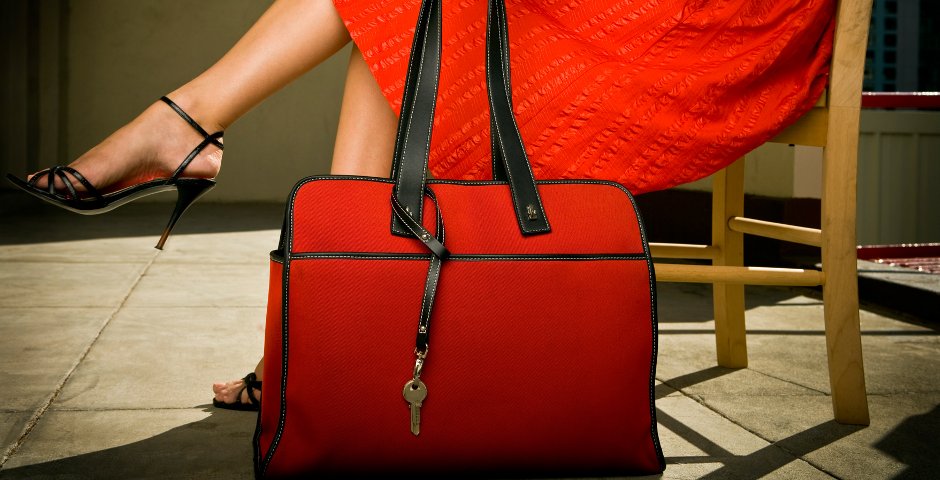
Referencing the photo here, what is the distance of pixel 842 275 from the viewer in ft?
4.37

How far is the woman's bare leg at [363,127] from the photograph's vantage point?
49.4 inches

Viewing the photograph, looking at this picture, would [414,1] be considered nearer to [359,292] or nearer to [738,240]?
[359,292]

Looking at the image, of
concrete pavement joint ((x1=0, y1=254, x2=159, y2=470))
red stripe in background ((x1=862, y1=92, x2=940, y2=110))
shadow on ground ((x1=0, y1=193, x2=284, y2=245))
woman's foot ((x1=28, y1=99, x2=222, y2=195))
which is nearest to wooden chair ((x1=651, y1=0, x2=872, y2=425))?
woman's foot ((x1=28, y1=99, x2=222, y2=195))

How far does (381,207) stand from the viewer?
38.2 inches

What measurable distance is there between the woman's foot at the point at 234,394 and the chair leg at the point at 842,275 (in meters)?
0.85

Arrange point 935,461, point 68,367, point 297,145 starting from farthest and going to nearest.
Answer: point 297,145
point 68,367
point 935,461

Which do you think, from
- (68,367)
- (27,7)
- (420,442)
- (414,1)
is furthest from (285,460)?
(27,7)

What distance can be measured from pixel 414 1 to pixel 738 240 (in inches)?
32.3

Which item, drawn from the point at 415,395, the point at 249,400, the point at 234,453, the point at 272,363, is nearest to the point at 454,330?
the point at 415,395

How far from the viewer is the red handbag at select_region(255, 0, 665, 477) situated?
94cm

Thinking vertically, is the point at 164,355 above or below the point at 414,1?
below

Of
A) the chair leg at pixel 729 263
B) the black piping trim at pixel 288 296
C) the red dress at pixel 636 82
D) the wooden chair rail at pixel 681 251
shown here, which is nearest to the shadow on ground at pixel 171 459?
the black piping trim at pixel 288 296

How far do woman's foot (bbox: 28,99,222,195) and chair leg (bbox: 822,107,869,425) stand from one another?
2.92ft

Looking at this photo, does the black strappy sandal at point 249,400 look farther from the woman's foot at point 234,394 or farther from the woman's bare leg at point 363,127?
the woman's bare leg at point 363,127
